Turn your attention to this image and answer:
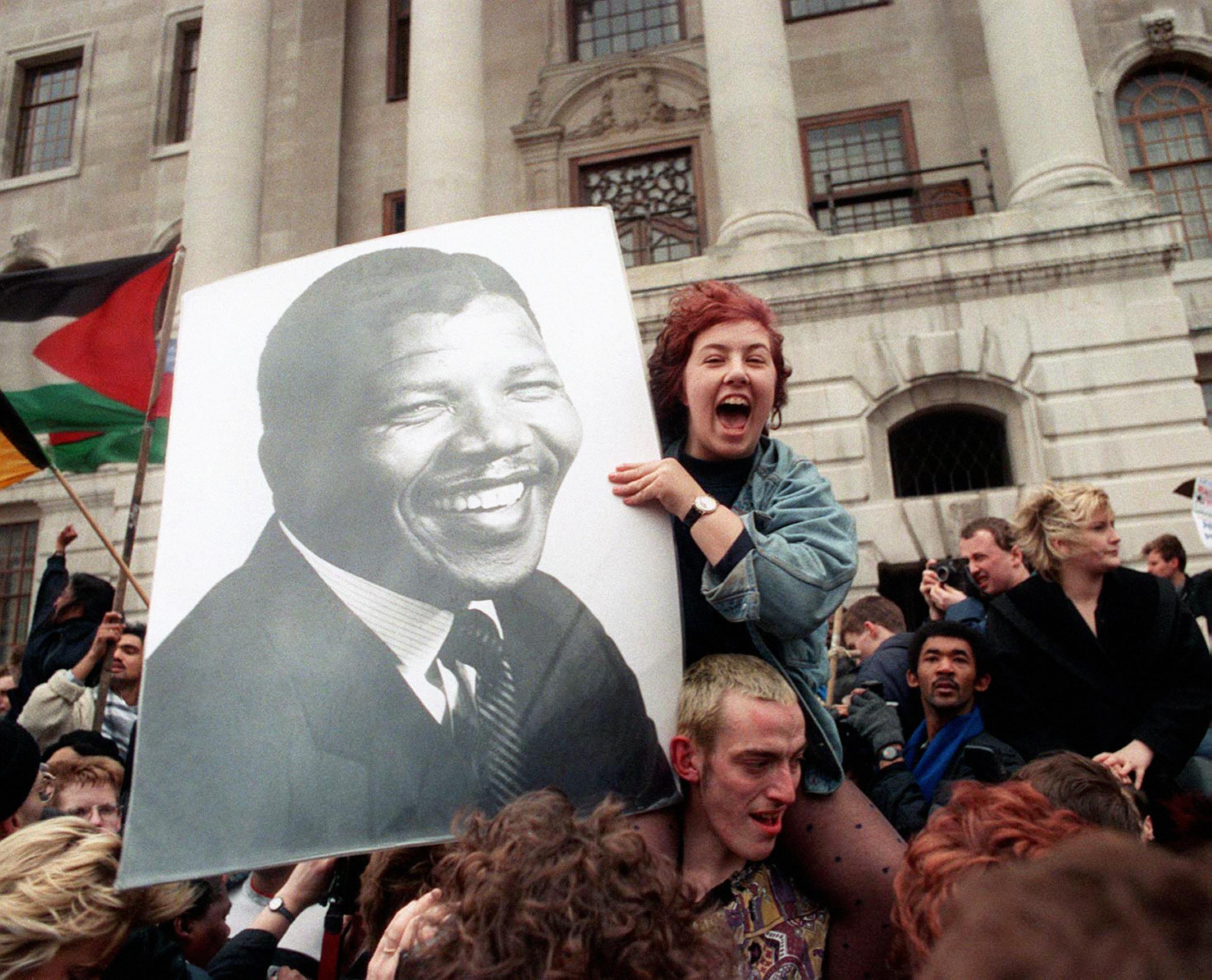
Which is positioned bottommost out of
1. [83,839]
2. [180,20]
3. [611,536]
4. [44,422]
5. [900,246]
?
[83,839]

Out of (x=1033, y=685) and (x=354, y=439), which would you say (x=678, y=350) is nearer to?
(x=354, y=439)

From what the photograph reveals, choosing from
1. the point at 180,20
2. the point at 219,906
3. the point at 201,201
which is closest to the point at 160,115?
the point at 180,20

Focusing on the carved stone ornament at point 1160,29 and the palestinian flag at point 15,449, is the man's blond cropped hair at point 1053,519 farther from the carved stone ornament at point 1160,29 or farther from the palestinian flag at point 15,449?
the carved stone ornament at point 1160,29

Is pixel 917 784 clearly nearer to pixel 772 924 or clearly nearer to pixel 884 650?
pixel 772 924

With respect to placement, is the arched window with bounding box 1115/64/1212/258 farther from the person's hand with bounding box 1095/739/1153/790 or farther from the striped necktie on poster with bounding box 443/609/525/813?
the striped necktie on poster with bounding box 443/609/525/813

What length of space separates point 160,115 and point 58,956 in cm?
2378

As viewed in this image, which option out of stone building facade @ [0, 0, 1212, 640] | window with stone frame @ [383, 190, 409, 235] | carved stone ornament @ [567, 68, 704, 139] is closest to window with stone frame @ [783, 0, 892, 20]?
stone building facade @ [0, 0, 1212, 640]

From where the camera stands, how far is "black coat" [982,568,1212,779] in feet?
12.9

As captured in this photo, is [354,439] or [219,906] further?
[219,906]

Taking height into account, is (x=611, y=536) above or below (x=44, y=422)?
below

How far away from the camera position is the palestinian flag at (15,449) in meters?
5.75

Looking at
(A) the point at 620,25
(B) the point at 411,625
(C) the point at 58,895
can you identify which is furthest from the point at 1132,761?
(A) the point at 620,25

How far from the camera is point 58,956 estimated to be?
2.31 meters

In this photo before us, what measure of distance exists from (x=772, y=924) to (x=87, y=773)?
3012 millimetres
